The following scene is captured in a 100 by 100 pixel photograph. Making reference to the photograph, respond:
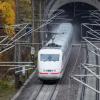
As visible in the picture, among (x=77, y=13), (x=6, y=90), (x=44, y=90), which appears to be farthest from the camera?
(x=77, y=13)

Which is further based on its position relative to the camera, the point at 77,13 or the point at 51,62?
the point at 77,13

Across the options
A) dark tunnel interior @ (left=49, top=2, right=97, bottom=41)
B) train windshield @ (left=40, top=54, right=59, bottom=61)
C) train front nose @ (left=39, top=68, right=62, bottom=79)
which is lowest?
train front nose @ (left=39, top=68, right=62, bottom=79)

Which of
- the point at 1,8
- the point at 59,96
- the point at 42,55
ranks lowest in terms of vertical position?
the point at 59,96

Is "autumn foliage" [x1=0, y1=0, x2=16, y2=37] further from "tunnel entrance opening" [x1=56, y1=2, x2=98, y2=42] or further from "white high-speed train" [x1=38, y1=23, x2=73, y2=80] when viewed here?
"tunnel entrance opening" [x1=56, y1=2, x2=98, y2=42]

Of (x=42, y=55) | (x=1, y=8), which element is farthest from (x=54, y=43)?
(x=1, y=8)

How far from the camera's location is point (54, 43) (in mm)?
42531

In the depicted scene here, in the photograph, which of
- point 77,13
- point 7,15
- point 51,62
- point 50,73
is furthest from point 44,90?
point 77,13

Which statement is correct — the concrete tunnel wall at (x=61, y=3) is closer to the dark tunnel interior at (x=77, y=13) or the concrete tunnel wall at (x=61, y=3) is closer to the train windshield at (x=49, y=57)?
the dark tunnel interior at (x=77, y=13)

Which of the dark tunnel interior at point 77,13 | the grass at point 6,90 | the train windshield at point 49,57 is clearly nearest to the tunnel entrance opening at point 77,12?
the dark tunnel interior at point 77,13

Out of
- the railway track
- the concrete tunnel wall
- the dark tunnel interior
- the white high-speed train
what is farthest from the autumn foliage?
the dark tunnel interior

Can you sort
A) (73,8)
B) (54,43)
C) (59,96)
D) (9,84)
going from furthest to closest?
(73,8)
(54,43)
(9,84)
(59,96)

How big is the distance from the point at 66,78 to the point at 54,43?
3142 mm

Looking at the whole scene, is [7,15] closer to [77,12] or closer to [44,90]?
[44,90]

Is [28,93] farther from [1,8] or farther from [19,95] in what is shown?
[1,8]
